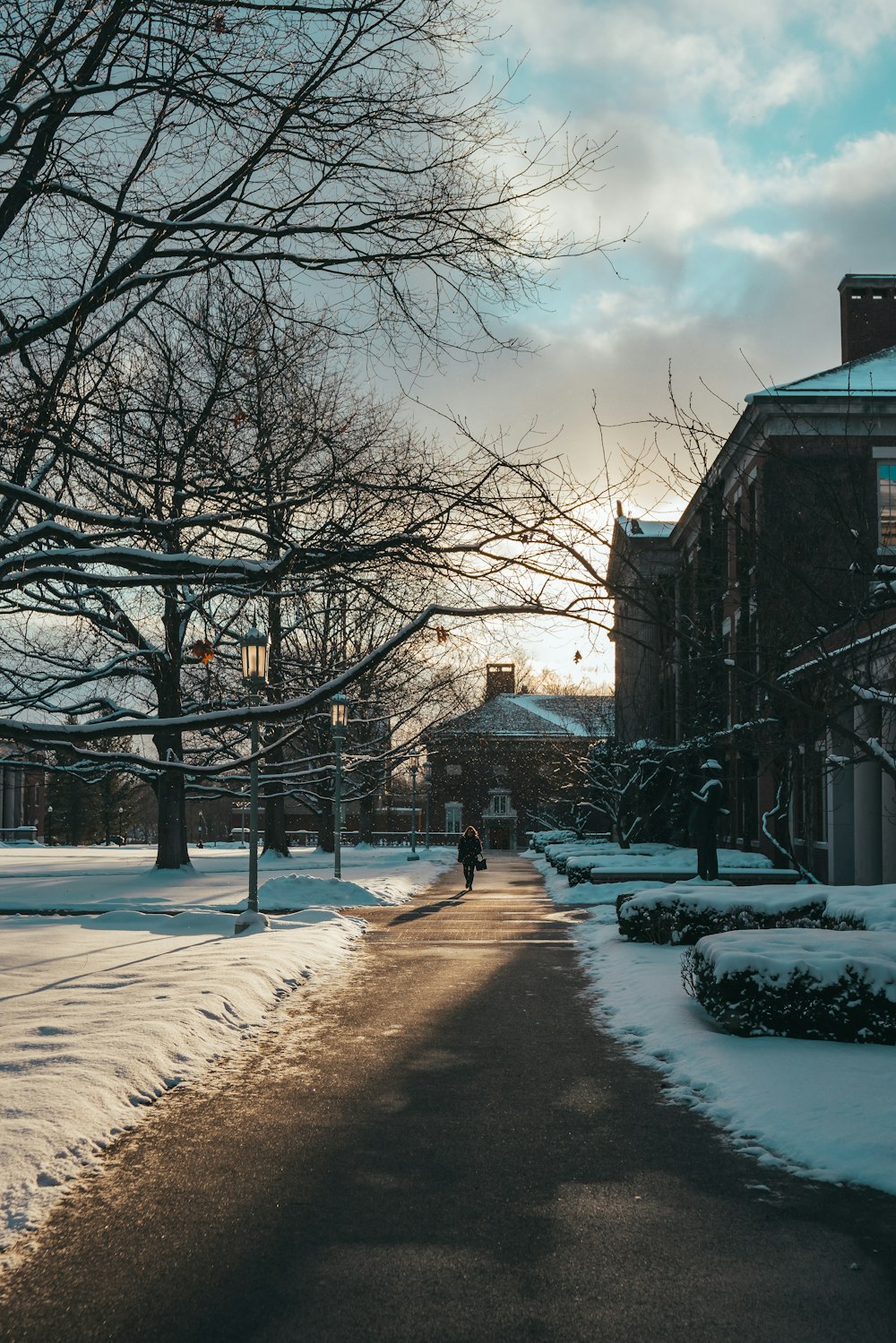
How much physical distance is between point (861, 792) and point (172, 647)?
14.7 meters

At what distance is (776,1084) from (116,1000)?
213 inches

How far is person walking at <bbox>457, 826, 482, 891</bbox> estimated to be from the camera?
30172mm

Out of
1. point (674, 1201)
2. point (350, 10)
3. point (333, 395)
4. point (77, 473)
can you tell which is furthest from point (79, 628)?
point (674, 1201)

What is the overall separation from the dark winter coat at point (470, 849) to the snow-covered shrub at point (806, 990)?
21.6m

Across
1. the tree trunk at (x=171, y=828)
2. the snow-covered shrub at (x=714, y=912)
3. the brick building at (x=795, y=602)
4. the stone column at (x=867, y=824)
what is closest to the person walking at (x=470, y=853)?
the brick building at (x=795, y=602)

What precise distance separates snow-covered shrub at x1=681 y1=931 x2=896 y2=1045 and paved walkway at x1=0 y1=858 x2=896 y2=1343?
1.02 metres

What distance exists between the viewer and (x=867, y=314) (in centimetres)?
3628

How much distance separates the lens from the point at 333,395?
1552 centimetres

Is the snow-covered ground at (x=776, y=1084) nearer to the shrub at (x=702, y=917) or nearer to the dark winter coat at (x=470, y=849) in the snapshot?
the shrub at (x=702, y=917)

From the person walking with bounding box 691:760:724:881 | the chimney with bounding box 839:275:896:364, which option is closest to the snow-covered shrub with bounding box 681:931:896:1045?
the person walking with bounding box 691:760:724:881

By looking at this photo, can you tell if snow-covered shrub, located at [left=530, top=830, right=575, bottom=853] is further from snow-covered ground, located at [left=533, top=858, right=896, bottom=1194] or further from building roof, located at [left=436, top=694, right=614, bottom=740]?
snow-covered ground, located at [left=533, top=858, right=896, bottom=1194]

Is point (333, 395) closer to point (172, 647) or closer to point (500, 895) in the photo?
point (172, 647)

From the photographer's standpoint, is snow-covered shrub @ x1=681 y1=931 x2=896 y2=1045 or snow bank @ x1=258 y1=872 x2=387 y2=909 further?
snow bank @ x1=258 y1=872 x2=387 y2=909

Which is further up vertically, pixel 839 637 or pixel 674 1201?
pixel 839 637
